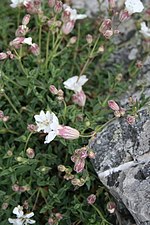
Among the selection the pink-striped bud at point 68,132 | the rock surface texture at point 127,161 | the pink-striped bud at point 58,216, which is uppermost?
the pink-striped bud at point 68,132

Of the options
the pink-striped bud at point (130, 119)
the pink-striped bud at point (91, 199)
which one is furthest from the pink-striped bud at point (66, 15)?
the pink-striped bud at point (91, 199)

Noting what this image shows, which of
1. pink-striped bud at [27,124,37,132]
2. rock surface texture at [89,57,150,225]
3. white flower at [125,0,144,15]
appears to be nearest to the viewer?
rock surface texture at [89,57,150,225]

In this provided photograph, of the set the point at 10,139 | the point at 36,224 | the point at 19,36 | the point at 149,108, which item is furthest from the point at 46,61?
the point at 36,224

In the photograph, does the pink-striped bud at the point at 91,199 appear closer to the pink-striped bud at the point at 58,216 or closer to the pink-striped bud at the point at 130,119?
the pink-striped bud at the point at 58,216

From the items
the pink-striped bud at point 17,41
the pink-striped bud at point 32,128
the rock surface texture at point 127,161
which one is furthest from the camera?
the pink-striped bud at point 17,41

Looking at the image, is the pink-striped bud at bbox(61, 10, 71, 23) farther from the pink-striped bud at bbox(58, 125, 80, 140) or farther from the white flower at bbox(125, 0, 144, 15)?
the pink-striped bud at bbox(58, 125, 80, 140)

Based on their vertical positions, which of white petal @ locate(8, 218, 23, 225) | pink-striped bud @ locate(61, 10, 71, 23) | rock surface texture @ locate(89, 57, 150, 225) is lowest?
white petal @ locate(8, 218, 23, 225)

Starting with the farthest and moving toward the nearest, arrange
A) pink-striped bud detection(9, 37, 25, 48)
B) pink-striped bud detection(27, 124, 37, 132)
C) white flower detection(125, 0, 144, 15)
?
white flower detection(125, 0, 144, 15) < pink-striped bud detection(9, 37, 25, 48) < pink-striped bud detection(27, 124, 37, 132)

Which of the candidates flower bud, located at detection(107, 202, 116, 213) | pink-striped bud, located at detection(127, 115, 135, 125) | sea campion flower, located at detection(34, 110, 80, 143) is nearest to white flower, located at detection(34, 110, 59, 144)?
sea campion flower, located at detection(34, 110, 80, 143)
